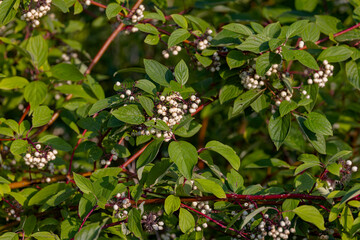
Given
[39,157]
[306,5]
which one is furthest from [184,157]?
[306,5]

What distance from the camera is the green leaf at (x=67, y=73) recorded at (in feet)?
7.14

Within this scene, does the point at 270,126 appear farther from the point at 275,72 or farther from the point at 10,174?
the point at 10,174

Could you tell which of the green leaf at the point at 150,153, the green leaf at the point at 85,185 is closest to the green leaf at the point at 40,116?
the green leaf at the point at 85,185

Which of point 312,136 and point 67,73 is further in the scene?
point 67,73

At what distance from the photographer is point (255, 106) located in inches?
75.1

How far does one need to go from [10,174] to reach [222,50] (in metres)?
1.29

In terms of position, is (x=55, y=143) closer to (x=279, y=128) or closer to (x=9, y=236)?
(x=9, y=236)

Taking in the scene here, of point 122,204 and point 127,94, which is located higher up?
point 127,94

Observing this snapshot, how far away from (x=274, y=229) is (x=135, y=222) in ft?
1.66

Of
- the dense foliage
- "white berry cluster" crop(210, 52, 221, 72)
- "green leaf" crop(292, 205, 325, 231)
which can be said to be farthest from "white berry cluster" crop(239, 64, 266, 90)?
"green leaf" crop(292, 205, 325, 231)

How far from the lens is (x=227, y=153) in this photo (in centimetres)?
161

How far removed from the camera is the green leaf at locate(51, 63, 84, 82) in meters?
2.18

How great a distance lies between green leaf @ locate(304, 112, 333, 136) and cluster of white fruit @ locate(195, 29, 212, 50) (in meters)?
0.56

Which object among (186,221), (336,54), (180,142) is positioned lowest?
(186,221)
